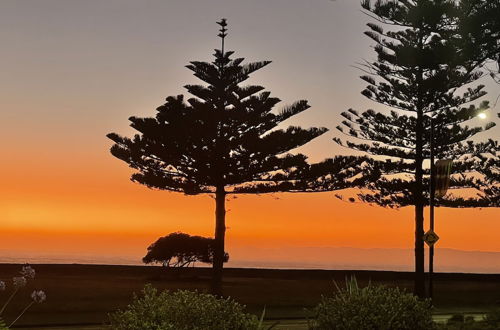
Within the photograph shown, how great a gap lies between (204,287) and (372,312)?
2528 centimetres

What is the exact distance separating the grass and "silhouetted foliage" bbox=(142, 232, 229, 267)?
27.3 inches

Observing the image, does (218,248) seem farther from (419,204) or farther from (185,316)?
(185,316)

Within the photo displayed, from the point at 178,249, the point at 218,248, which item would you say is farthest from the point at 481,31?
the point at 178,249

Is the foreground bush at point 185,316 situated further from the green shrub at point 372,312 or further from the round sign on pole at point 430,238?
the round sign on pole at point 430,238

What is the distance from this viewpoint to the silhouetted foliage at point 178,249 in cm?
4253

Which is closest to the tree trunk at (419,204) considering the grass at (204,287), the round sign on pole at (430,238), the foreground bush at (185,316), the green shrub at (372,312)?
the grass at (204,287)

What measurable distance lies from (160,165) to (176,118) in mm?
2551

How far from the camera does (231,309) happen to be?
30.8ft

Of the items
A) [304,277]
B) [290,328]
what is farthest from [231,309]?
[304,277]

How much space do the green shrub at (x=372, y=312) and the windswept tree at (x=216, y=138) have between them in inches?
884

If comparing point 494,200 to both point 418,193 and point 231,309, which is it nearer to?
point 418,193

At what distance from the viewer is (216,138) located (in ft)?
114

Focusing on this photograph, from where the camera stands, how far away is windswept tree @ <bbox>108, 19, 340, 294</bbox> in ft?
113

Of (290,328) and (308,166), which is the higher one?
(308,166)
